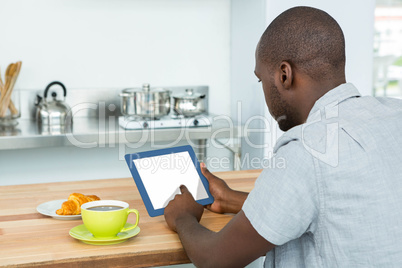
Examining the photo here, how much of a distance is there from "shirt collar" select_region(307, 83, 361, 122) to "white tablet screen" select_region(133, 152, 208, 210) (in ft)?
1.32

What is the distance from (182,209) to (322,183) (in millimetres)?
399

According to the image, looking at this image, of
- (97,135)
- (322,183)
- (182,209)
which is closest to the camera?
(322,183)

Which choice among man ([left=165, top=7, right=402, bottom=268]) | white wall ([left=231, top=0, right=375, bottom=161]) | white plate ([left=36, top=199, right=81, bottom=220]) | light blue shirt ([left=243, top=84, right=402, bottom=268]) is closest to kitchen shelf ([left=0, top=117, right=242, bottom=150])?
white wall ([left=231, top=0, right=375, bottom=161])

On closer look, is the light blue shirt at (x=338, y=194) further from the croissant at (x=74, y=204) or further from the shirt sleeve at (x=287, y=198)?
the croissant at (x=74, y=204)

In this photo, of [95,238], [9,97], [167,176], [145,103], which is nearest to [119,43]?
[145,103]

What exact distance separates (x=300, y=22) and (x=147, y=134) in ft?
5.03

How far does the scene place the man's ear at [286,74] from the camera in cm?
108

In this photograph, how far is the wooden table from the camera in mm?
1010

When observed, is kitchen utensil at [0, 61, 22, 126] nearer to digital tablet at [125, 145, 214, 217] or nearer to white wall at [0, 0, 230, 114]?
white wall at [0, 0, 230, 114]

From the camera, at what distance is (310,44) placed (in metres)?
1.06

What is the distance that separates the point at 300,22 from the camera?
1.08 metres

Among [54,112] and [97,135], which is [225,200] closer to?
[97,135]

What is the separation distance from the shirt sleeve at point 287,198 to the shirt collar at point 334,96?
13 centimetres

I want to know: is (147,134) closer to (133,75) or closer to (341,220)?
(133,75)
